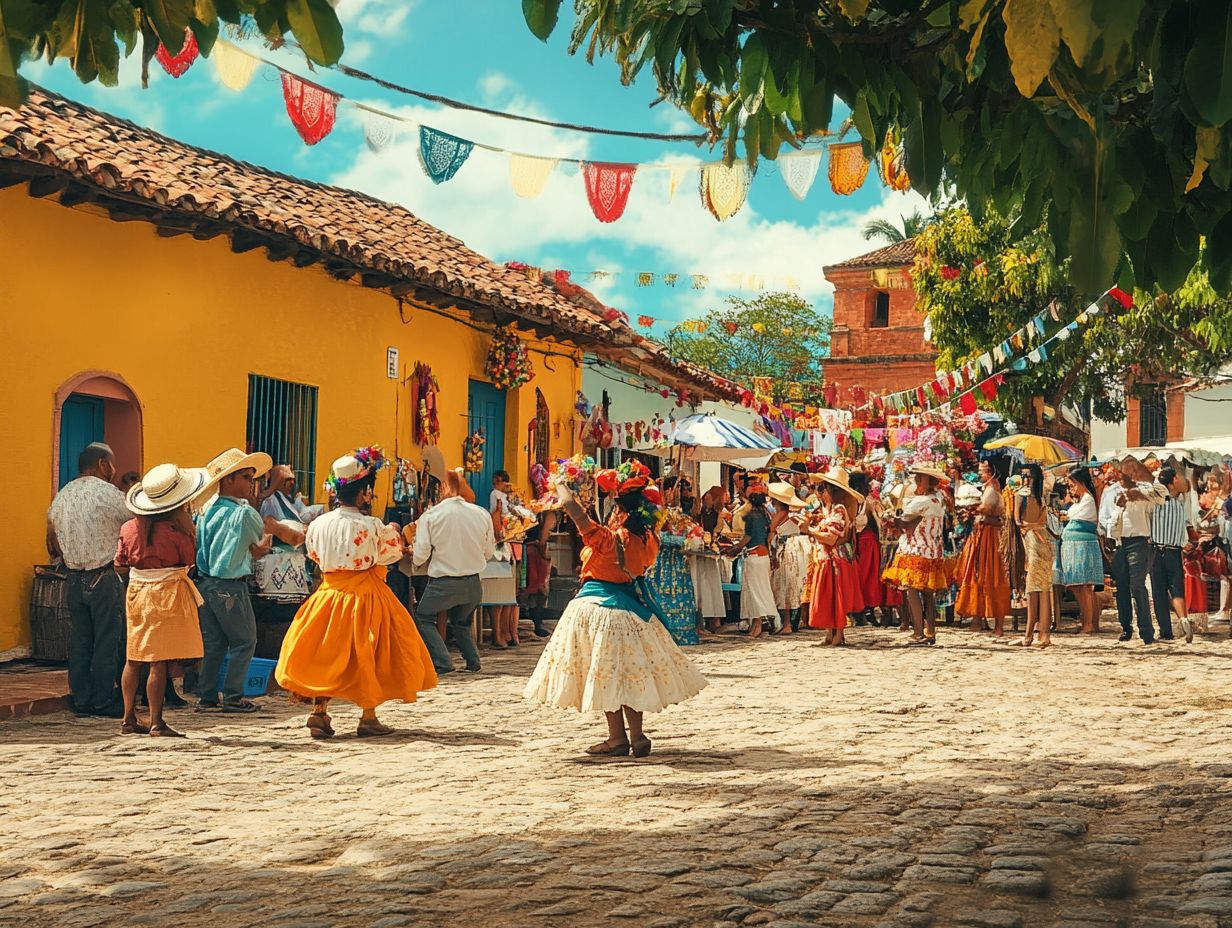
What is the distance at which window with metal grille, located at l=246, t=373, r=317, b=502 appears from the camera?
13.6 meters

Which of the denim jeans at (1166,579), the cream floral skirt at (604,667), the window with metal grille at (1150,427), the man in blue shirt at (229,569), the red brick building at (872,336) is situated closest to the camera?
the cream floral skirt at (604,667)

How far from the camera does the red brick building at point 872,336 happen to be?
47406 mm

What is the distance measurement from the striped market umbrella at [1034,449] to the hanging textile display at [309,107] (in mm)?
11314

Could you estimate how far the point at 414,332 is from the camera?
53.2ft

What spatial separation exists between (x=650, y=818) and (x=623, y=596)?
1.91 metres

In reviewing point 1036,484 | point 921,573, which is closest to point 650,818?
point 921,573

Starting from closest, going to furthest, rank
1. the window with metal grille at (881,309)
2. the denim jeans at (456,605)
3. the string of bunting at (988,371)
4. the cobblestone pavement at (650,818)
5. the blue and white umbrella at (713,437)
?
1. the cobblestone pavement at (650,818)
2. the denim jeans at (456,605)
3. the blue and white umbrella at (713,437)
4. the string of bunting at (988,371)
5. the window with metal grille at (881,309)

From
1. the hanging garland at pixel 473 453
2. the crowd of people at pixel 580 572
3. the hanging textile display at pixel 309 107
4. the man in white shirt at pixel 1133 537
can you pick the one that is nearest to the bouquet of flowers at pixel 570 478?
the crowd of people at pixel 580 572

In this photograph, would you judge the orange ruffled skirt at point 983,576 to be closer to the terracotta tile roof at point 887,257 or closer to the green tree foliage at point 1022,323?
the green tree foliage at point 1022,323

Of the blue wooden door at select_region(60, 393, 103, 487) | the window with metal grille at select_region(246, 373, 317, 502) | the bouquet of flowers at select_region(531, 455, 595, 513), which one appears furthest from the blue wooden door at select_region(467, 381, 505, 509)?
the bouquet of flowers at select_region(531, 455, 595, 513)

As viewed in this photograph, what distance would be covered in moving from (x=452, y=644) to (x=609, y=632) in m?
6.99

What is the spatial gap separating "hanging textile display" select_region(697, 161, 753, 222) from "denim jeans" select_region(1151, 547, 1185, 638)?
5993mm

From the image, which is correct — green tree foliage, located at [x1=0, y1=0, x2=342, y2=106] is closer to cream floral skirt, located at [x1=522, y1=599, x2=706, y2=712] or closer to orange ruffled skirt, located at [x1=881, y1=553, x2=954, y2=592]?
cream floral skirt, located at [x1=522, y1=599, x2=706, y2=712]

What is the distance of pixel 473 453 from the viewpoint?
17.2 metres
